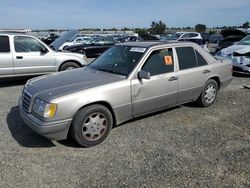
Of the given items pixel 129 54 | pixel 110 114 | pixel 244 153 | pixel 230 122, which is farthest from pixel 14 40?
pixel 244 153

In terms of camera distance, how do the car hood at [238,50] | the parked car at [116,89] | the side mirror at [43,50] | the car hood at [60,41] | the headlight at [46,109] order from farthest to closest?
the car hood at [60,41] → the car hood at [238,50] → the side mirror at [43,50] → the parked car at [116,89] → the headlight at [46,109]

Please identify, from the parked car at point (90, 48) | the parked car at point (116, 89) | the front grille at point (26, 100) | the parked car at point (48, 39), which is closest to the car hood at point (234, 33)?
the parked car at point (90, 48)

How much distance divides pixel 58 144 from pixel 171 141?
1777 mm

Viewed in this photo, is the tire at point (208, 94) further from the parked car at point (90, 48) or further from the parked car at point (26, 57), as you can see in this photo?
the parked car at point (90, 48)

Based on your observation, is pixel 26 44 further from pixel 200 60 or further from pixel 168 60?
pixel 200 60

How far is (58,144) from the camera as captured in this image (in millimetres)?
4430

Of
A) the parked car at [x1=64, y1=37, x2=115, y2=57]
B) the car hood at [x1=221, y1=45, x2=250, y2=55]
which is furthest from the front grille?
the parked car at [x1=64, y1=37, x2=115, y2=57]

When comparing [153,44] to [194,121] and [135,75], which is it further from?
[194,121]

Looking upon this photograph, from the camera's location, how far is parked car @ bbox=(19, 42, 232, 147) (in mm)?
4055

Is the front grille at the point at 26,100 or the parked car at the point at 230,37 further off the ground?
the parked car at the point at 230,37

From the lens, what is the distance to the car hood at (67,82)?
4199mm

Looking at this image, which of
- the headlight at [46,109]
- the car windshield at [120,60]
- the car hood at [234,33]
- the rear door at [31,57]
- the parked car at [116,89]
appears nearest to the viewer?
the headlight at [46,109]

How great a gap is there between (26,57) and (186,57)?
16.5ft

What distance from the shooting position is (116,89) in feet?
14.7
